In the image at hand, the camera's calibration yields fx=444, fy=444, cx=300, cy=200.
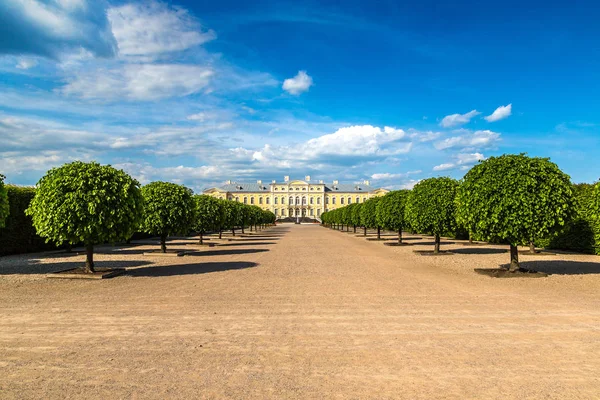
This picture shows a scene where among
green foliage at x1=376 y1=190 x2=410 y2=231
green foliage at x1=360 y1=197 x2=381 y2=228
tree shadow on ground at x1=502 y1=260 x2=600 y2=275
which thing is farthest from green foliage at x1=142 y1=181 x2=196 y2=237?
green foliage at x1=360 y1=197 x2=381 y2=228

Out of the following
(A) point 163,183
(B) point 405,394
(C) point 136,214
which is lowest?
(B) point 405,394

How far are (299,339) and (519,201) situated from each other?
11.1 meters

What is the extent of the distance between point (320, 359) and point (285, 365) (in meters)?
0.62

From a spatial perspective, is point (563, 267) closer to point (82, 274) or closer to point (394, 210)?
point (394, 210)

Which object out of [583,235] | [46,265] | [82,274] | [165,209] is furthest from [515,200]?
[46,265]

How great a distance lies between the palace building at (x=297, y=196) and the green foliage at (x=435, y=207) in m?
132

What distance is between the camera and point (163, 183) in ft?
82.2

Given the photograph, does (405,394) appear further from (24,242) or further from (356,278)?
(24,242)

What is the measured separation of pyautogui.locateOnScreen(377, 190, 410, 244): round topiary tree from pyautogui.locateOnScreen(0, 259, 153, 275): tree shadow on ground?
17.6m

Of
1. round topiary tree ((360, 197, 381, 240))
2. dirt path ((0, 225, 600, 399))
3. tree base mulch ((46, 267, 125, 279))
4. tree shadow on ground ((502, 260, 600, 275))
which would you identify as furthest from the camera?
round topiary tree ((360, 197, 381, 240))

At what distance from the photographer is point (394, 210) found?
3206 cm

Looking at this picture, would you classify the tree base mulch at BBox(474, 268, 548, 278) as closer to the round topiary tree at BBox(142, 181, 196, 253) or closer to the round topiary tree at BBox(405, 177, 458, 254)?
the round topiary tree at BBox(405, 177, 458, 254)

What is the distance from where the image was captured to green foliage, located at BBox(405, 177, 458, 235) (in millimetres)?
23766

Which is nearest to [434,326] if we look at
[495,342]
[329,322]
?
[495,342]
